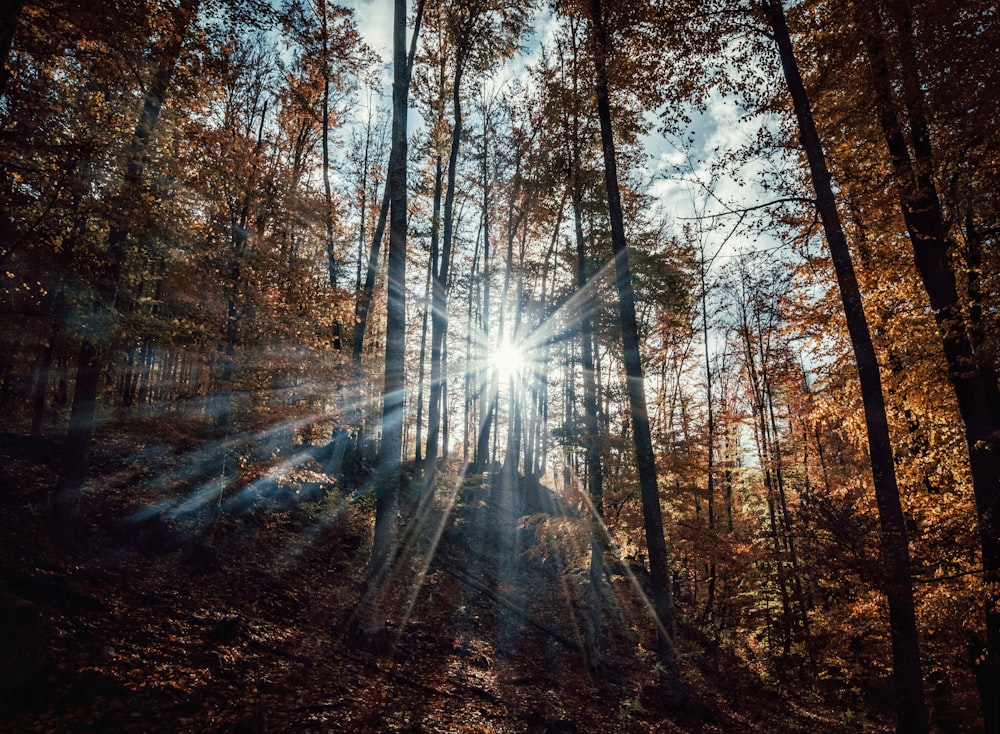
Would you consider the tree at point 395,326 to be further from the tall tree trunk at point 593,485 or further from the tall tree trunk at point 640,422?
the tall tree trunk at point 640,422

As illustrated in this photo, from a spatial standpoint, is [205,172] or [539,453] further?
[539,453]

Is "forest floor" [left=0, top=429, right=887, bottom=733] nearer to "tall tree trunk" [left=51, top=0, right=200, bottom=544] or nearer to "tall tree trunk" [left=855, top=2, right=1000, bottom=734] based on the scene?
"tall tree trunk" [left=51, top=0, right=200, bottom=544]

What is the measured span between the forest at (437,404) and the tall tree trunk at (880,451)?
0.14 feet

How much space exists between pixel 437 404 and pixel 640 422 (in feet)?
26.3

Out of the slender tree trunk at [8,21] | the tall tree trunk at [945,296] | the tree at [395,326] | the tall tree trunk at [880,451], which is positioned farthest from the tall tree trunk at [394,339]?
the tall tree trunk at [945,296]

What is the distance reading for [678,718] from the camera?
27.1ft

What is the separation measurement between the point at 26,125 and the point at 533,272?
18915 mm

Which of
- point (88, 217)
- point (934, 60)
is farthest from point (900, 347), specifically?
point (88, 217)

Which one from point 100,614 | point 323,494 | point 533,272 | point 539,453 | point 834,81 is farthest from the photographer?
point 539,453

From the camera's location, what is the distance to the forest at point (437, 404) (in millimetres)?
5691

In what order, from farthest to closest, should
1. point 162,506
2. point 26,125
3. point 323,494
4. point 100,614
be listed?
point 323,494, point 162,506, point 100,614, point 26,125

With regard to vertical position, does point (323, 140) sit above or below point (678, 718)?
above

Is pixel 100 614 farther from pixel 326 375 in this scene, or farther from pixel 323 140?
pixel 323 140

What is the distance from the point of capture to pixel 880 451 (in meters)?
6.56
